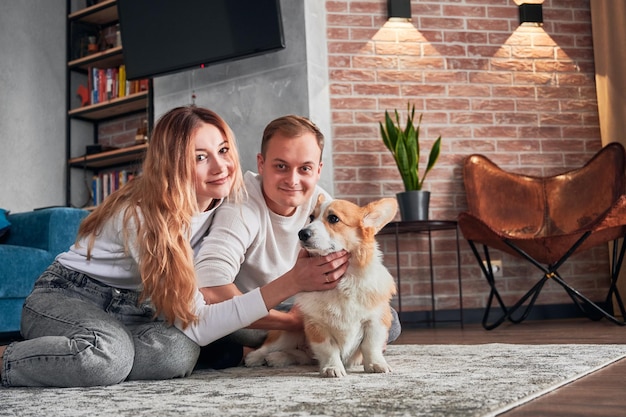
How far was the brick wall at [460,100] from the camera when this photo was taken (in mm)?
3896

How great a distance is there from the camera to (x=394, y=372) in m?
1.63

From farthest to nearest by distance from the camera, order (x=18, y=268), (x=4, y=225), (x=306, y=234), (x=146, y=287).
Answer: (x=4, y=225) < (x=18, y=268) < (x=146, y=287) < (x=306, y=234)

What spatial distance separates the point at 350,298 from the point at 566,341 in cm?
118

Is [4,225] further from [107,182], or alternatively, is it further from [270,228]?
[270,228]

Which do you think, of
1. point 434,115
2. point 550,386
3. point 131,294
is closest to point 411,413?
point 550,386

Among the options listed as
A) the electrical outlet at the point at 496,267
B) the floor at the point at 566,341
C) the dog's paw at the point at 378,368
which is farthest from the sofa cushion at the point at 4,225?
the electrical outlet at the point at 496,267

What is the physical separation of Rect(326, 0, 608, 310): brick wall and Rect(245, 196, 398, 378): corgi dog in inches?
86.0

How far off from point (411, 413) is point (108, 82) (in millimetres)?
4303

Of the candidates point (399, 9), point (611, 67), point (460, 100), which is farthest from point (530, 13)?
point (399, 9)

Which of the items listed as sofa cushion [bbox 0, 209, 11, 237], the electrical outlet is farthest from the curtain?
sofa cushion [bbox 0, 209, 11, 237]

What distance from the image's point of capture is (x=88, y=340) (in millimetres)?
1577

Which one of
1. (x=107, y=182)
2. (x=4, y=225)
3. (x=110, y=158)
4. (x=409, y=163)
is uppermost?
(x=110, y=158)

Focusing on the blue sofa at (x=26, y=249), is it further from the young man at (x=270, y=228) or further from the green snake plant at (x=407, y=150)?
the green snake plant at (x=407, y=150)

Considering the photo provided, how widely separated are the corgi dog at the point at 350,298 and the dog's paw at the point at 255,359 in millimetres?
344
